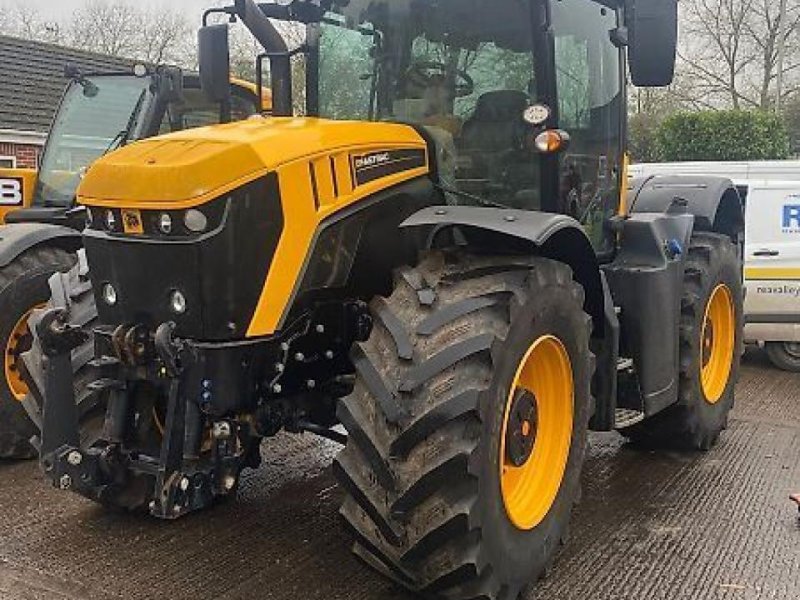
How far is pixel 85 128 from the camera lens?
7383 mm

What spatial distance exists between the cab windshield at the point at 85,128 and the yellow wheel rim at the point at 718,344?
4211 mm

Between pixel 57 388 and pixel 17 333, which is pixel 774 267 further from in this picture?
pixel 57 388

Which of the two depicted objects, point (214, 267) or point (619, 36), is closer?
point (214, 267)

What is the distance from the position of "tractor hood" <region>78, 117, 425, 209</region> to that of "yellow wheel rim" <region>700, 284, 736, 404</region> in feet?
9.91

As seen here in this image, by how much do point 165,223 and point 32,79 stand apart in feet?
59.5

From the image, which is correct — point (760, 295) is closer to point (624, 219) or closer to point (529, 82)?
point (624, 219)

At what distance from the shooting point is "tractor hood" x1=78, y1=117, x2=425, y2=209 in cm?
353

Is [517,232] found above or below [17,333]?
above

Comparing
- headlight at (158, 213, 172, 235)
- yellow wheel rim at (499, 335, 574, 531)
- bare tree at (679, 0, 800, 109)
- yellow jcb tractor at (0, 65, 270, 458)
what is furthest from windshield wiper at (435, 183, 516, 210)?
bare tree at (679, 0, 800, 109)

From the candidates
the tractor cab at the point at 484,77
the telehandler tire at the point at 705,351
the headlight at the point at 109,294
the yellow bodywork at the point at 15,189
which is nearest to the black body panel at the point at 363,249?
the tractor cab at the point at 484,77

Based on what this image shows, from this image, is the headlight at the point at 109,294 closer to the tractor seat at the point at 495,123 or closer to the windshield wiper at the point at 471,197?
the windshield wiper at the point at 471,197

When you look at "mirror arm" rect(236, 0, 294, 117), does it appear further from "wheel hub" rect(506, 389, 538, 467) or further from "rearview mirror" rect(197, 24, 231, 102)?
"wheel hub" rect(506, 389, 538, 467)

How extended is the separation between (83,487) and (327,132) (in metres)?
1.75

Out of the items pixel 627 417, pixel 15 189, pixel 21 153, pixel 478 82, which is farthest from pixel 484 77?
pixel 21 153
